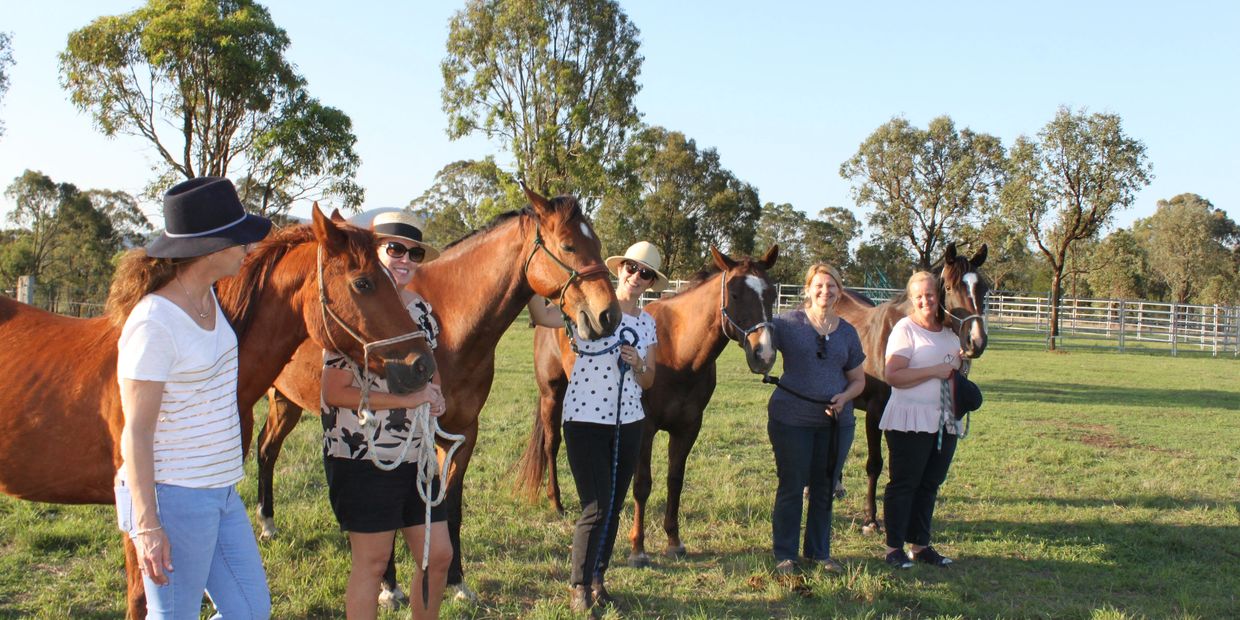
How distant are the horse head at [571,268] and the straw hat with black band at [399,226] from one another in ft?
2.27

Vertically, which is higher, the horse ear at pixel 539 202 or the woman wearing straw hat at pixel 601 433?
the horse ear at pixel 539 202

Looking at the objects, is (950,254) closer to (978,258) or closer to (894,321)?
(978,258)

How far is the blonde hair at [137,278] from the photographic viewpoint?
217cm

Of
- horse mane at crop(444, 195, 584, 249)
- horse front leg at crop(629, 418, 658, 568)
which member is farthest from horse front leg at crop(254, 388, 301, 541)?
horse front leg at crop(629, 418, 658, 568)

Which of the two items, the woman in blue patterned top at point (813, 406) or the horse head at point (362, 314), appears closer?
the horse head at point (362, 314)

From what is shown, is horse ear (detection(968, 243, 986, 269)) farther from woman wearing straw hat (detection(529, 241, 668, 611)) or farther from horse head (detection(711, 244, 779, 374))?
woman wearing straw hat (detection(529, 241, 668, 611))

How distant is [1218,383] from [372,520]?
1915 centimetres

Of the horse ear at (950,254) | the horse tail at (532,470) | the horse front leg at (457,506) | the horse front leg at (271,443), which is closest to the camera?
the horse front leg at (457,506)

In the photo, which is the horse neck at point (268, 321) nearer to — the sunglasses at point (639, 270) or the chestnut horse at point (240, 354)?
the chestnut horse at point (240, 354)

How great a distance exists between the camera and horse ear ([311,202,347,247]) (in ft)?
8.39

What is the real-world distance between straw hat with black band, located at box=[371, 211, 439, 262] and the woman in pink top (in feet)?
9.94

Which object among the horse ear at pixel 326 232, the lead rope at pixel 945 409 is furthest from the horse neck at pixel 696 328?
the horse ear at pixel 326 232

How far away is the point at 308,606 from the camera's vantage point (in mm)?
3926

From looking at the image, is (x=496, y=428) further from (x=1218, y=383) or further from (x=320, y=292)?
(x=1218, y=383)
